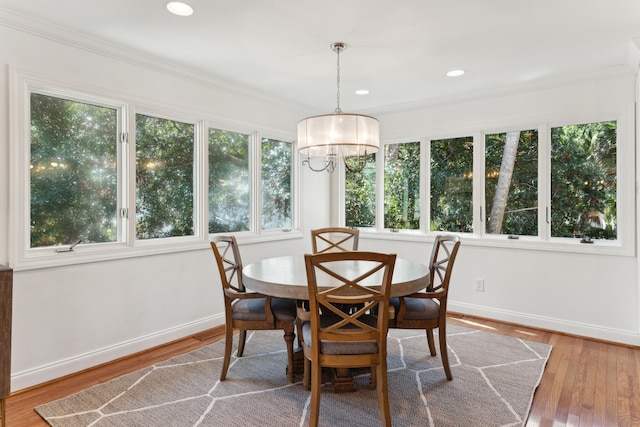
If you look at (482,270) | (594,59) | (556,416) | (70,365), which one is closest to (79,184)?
Answer: (70,365)

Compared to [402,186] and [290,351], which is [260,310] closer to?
[290,351]

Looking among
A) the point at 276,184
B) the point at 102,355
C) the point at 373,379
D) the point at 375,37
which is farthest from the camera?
the point at 276,184

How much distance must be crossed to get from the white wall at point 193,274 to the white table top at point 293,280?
116 cm

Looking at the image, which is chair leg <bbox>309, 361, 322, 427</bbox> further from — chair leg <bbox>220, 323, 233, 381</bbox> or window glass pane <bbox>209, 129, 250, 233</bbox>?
window glass pane <bbox>209, 129, 250, 233</bbox>

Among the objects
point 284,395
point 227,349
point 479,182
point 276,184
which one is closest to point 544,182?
point 479,182

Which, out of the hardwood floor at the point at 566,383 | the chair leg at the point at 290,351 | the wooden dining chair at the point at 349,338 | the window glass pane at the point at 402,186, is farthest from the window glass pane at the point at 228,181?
the wooden dining chair at the point at 349,338

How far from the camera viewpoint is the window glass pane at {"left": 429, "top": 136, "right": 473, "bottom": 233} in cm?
418

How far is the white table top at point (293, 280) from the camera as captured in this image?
2.08 meters

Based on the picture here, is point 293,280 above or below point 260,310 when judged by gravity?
above

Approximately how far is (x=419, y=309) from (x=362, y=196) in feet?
8.92

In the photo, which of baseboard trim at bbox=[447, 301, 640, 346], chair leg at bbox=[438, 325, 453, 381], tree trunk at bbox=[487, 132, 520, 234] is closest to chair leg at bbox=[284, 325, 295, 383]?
chair leg at bbox=[438, 325, 453, 381]

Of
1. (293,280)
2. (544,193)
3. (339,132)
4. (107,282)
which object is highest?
(339,132)

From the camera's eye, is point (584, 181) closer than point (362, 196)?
Yes

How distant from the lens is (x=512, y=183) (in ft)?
12.8
